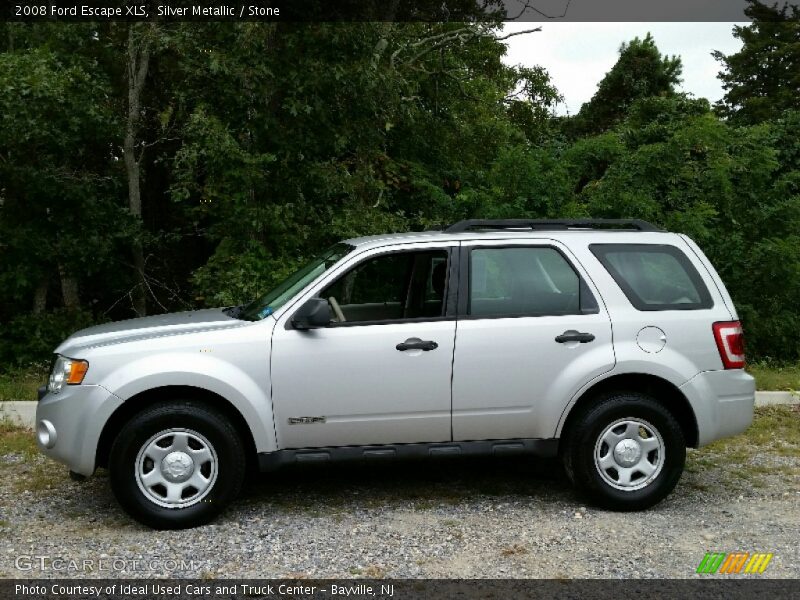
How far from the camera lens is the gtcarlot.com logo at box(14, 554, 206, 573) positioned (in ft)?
16.1

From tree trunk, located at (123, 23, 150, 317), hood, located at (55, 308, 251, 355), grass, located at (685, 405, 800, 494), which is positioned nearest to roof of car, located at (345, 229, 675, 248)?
hood, located at (55, 308, 251, 355)

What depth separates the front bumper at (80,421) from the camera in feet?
18.0

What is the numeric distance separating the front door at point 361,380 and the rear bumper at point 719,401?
1635mm

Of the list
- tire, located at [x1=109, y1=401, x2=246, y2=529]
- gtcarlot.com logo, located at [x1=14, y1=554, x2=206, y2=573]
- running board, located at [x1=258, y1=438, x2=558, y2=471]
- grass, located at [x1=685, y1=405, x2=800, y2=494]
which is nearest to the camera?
gtcarlot.com logo, located at [x1=14, y1=554, x2=206, y2=573]

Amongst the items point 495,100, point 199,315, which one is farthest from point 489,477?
point 495,100

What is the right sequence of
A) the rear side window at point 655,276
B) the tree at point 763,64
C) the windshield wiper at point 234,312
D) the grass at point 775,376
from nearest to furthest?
the rear side window at point 655,276
the windshield wiper at point 234,312
the grass at point 775,376
the tree at point 763,64

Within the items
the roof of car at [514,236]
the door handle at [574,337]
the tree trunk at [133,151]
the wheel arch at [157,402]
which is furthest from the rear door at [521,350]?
the tree trunk at [133,151]

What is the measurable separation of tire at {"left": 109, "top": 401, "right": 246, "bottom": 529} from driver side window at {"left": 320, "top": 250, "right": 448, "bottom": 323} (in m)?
1.06

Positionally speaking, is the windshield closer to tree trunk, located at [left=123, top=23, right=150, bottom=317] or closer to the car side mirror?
the car side mirror

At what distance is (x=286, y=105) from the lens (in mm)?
11656

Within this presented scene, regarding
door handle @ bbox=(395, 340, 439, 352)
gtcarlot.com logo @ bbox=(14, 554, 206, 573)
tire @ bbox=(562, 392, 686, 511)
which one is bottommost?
gtcarlot.com logo @ bbox=(14, 554, 206, 573)

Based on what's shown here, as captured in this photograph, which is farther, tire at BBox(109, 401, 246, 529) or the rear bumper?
the rear bumper

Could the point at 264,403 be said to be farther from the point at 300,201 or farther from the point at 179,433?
the point at 300,201

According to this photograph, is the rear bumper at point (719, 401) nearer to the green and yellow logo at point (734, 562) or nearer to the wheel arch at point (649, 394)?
the wheel arch at point (649, 394)
